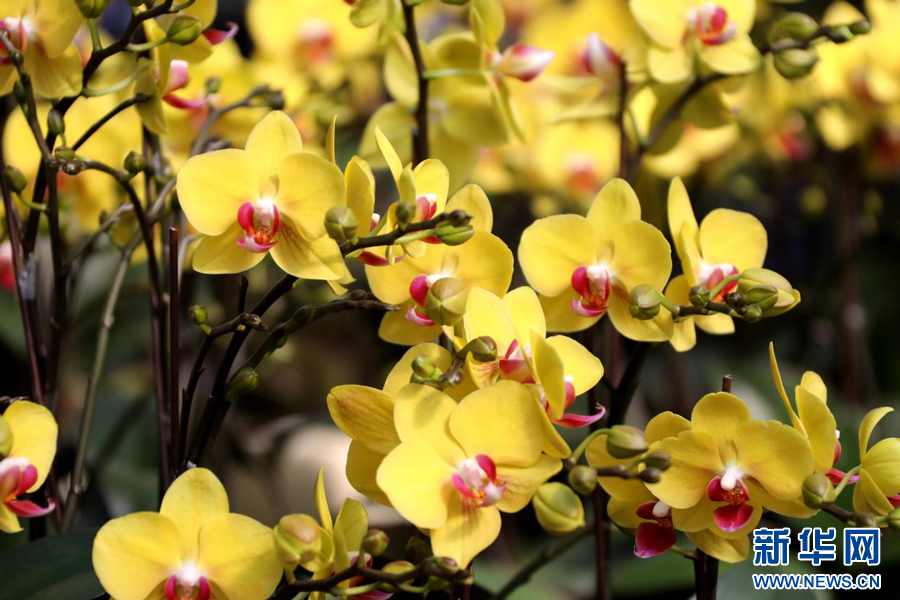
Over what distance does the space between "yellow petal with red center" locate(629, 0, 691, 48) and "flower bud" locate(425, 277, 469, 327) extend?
0.93 ft

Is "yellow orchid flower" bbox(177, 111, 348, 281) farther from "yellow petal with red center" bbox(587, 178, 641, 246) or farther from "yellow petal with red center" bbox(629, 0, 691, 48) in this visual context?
"yellow petal with red center" bbox(629, 0, 691, 48)

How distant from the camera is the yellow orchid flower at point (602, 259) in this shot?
38cm

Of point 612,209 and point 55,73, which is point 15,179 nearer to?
point 55,73

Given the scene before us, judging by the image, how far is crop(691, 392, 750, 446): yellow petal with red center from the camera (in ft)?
1.07

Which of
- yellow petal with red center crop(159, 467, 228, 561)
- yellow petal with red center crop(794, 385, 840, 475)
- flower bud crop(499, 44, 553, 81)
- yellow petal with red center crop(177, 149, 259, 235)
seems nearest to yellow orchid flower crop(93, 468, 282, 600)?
yellow petal with red center crop(159, 467, 228, 561)

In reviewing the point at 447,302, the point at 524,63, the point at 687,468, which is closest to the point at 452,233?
the point at 447,302

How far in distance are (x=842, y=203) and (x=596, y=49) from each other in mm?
539

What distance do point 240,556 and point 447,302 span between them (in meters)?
0.12

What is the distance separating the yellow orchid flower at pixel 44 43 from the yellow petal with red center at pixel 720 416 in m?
0.31

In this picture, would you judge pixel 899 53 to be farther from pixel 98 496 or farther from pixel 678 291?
pixel 98 496

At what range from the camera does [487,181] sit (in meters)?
0.96

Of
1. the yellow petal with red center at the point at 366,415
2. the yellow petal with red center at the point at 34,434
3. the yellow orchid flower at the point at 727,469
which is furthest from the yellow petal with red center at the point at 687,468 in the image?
the yellow petal with red center at the point at 34,434

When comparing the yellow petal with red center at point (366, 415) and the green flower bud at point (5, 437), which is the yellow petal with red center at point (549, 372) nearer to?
the yellow petal with red center at point (366, 415)

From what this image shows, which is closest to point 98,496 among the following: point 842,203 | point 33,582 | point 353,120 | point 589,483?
point 33,582
